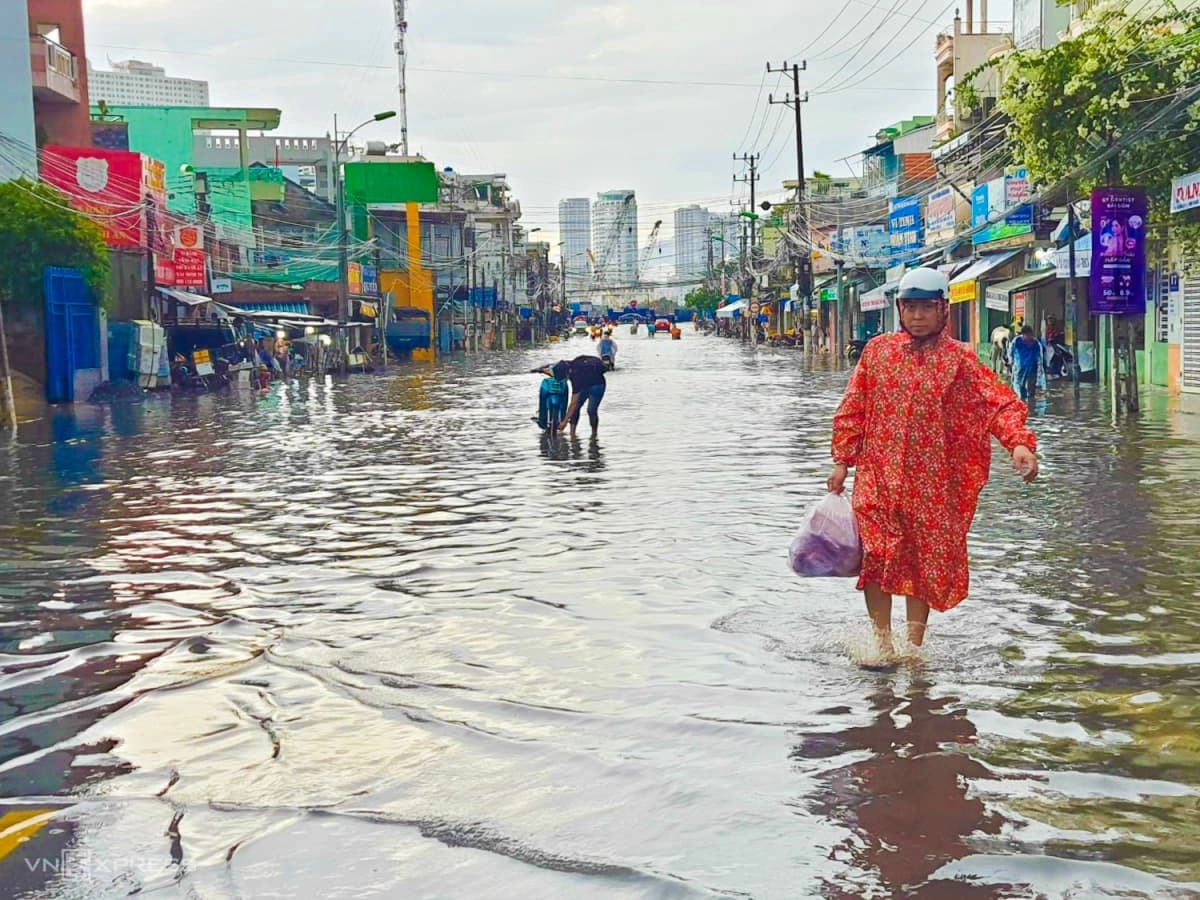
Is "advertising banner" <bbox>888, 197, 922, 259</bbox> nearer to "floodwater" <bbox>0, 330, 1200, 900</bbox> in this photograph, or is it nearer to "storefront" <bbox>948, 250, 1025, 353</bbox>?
"storefront" <bbox>948, 250, 1025, 353</bbox>

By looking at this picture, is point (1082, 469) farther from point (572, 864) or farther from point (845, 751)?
point (572, 864)

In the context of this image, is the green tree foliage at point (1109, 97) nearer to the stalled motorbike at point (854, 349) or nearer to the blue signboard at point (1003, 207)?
the blue signboard at point (1003, 207)

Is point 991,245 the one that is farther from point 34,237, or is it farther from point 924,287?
point 924,287

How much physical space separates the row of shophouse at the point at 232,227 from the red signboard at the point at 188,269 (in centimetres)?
4

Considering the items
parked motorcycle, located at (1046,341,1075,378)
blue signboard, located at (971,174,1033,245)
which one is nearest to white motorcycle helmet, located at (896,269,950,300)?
blue signboard, located at (971,174,1033,245)

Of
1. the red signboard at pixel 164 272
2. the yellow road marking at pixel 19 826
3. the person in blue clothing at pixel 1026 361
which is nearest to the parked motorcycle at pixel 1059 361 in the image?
the person in blue clothing at pixel 1026 361

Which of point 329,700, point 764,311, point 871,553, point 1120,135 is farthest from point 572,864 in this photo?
point 764,311

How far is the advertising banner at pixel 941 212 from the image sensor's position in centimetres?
4702

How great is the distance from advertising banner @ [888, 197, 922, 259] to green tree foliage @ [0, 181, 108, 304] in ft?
102

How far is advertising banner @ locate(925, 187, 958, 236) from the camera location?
47.0 meters

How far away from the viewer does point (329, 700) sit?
5.85m

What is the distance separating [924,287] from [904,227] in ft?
165

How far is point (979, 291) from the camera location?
45.0m

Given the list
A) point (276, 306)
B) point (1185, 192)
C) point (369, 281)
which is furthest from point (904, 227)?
point (1185, 192)
